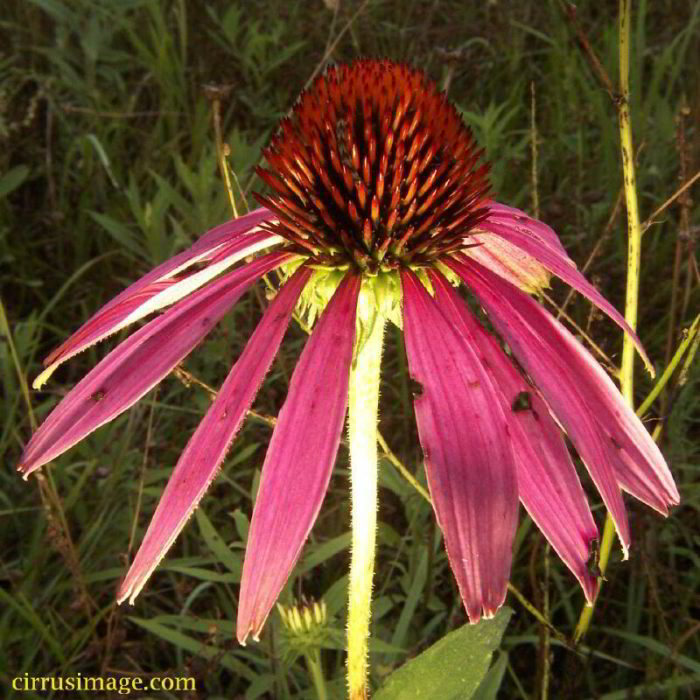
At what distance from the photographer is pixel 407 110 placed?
3.08 feet

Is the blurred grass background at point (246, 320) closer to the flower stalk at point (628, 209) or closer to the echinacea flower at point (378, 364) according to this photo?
the flower stalk at point (628, 209)

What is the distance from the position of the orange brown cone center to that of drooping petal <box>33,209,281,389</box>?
71 millimetres

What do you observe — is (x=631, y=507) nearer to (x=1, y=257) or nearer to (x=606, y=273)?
(x=606, y=273)

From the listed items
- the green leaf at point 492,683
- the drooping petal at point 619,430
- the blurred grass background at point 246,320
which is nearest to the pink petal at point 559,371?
the drooping petal at point 619,430

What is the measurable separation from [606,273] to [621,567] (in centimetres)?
59

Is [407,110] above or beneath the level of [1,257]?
above

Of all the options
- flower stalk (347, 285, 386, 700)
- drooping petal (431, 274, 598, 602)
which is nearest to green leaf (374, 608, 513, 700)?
flower stalk (347, 285, 386, 700)

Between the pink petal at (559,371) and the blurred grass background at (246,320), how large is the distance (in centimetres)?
21

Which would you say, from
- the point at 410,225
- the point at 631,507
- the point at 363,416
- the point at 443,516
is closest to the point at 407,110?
the point at 410,225

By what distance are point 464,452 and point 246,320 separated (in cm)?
114

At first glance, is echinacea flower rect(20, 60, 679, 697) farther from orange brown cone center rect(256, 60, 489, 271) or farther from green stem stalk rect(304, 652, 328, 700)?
green stem stalk rect(304, 652, 328, 700)

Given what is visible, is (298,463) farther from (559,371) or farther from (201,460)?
(559,371)

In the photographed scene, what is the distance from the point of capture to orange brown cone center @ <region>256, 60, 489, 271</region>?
854mm

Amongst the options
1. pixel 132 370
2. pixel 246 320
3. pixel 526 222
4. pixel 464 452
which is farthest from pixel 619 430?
pixel 246 320
